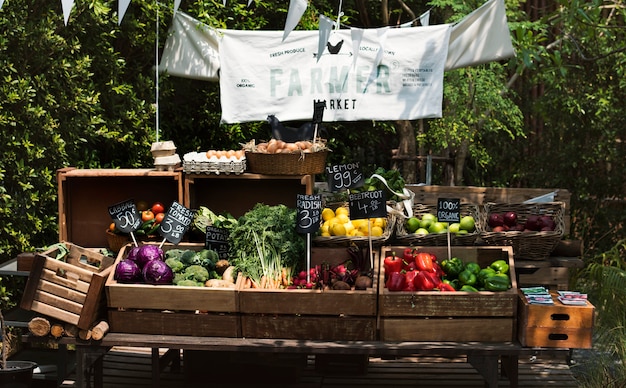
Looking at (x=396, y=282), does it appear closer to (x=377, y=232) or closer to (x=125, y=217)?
(x=377, y=232)

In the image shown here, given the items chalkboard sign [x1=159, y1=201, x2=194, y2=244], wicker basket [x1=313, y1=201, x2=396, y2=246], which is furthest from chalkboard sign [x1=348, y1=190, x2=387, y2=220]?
chalkboard sign [x1=159, y1=201, x2=194, y2=244]

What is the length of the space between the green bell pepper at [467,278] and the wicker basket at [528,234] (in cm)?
64

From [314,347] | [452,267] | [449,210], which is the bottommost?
[314,347]

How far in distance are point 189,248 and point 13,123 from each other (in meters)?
1.90

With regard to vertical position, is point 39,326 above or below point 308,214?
below

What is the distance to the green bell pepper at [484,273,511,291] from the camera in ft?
16.9

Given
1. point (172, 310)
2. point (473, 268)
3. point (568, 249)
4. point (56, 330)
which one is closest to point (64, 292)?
point (56, 330)

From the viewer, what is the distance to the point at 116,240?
247 inches

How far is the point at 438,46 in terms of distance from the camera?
Result: 7355 millimetres

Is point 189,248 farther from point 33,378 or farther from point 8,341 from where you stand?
point 8,341

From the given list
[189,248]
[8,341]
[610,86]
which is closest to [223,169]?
[189,248]

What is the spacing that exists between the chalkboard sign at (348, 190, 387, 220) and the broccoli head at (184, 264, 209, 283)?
97cm

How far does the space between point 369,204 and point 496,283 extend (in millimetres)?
871

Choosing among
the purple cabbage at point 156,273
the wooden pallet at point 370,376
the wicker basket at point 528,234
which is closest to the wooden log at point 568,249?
the wicker basket at point 528,234
